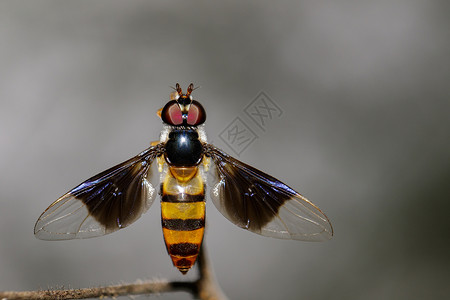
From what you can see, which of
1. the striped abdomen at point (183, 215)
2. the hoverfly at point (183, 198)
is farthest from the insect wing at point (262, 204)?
the striped abdomen at point (183, 215)

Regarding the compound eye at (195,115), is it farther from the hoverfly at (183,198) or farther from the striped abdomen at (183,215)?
the striped abdomen at (183,215)

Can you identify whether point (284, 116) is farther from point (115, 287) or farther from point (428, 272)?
point (115, 287)

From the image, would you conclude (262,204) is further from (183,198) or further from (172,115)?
(172,115)

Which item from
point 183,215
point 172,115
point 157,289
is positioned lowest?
point 157,289

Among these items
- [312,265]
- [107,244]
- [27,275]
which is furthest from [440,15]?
[27,275]

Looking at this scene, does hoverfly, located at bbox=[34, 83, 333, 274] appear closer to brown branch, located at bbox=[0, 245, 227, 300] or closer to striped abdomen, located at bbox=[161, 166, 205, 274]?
striped abdomen, located at bbox=[161, 166, 205, 274]

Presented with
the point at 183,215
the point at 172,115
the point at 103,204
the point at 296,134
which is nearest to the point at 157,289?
the point at 183,215
